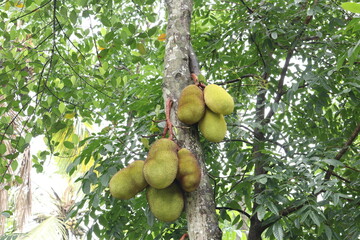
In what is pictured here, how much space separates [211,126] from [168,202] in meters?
0.29

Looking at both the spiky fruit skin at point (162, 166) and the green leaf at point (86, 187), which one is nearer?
the spiky fruit skin at point (162, 166)

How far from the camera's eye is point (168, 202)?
3.85ft

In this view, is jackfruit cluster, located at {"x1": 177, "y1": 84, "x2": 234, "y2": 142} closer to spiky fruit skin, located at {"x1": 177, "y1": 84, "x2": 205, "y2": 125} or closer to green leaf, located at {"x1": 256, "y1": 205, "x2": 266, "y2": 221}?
spiky fruit skin, located at {"x1": 177, "y1": 84, "x2": 205, "y2": 125}

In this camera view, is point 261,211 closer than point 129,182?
No

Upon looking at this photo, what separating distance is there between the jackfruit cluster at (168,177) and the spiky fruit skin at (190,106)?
0.09 m

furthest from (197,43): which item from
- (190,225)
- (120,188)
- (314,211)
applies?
(190,225)

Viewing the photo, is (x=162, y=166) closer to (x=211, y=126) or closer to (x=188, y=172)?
(x=188, y=172)

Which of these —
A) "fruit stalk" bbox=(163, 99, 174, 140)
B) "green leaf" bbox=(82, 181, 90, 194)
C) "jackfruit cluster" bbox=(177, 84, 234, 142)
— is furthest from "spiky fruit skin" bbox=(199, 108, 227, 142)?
"green leaf" bbox=(82, 181, 90, 194)

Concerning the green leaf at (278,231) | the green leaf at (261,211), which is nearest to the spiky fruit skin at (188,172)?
the green leaf at (261,211)

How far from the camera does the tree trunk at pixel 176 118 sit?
1097 mm

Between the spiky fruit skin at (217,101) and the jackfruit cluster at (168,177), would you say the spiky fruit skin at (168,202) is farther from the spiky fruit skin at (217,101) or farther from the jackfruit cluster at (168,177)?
the spiky fruit skin at (217,101)

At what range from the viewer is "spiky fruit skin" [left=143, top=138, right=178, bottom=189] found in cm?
113

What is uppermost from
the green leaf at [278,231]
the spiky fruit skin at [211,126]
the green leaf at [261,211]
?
the spiky fruit skin at [211,126]

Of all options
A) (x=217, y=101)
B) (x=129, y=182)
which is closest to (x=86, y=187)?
(x=129, y=182)
